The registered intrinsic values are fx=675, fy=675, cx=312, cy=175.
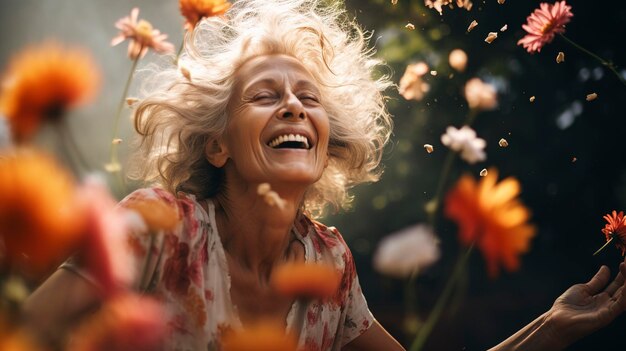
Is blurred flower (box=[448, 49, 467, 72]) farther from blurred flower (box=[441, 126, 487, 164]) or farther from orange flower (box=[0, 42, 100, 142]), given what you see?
orange flower (box=[0, 42, 100, 142])

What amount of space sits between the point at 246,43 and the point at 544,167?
1.95 metres

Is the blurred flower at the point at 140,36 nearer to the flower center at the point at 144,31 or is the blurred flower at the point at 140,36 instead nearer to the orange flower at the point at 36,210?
the flower center at the point at 144,31

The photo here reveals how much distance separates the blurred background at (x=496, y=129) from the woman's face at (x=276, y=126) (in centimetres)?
121

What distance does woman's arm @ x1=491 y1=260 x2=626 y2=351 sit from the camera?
137 cm

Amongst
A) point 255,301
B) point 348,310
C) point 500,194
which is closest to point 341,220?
point 348,310

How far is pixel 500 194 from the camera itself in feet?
1.53

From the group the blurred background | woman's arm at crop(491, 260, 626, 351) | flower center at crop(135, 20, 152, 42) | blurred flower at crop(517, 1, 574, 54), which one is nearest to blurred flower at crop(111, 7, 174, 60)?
flower center at crop(135, 20, 152, 42)

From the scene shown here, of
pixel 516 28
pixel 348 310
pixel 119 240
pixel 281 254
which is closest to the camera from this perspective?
pixel 119 240

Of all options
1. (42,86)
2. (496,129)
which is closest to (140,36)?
(42,86)

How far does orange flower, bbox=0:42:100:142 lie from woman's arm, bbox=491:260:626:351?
3.86 feet

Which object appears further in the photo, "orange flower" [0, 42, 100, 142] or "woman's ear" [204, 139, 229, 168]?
"woman's ear" [204, 139, 229, 168]

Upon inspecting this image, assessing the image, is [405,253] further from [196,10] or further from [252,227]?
[252,227]

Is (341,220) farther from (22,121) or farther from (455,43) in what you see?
(22,121)

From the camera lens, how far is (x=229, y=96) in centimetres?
141
